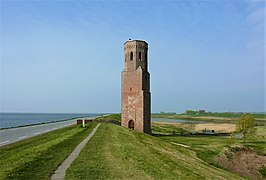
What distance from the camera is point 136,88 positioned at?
45250mm

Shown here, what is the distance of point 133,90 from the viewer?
45.5 m

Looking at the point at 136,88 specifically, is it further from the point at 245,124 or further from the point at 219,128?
the point at 219,128

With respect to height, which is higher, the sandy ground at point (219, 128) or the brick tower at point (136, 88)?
the brick tower at point (136, 88)

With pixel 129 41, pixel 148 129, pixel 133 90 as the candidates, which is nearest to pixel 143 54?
pixel 129 41

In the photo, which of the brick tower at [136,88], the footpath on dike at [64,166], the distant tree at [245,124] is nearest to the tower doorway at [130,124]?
the brick tower at [136,88]

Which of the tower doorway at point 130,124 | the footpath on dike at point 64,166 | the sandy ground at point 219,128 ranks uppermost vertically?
the tower doorway at point 130,124

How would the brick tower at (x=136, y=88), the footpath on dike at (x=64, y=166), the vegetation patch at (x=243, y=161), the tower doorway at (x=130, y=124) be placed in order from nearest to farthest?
the footpath on dike at (x=64, y=166) → the vegetation patch at (x=243, y=161) → the brick tower at (x=136, y=88) → the tower doorway at (x=130, y=124)

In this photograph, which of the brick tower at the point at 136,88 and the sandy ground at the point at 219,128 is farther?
the sandy ground at the point at 219,128

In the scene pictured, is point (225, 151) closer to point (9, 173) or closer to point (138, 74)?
point (138, 74)

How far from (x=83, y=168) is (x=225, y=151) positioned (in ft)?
87.9

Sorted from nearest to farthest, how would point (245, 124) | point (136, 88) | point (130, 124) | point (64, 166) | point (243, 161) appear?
1. point (64, 166)
2. point (243, 161)
3. point (136, 88)
4. point (130, 124)
5. point (245, 124)

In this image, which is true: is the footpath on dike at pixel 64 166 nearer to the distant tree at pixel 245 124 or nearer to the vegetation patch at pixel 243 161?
the vegetation patch at pixel 243 161

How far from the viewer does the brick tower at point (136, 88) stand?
147 feet

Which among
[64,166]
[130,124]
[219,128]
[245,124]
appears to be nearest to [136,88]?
[130,124]
